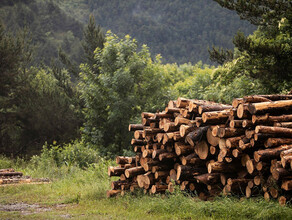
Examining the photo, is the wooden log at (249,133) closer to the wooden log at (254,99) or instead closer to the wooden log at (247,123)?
the wooden log at (247,123)

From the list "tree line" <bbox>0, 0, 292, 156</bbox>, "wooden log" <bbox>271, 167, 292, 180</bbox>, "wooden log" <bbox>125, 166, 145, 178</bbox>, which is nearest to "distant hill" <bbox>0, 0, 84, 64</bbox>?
"tree line" <bbox>0, 0, 292, 156</bbox>

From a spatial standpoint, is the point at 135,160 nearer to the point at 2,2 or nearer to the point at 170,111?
the point at 170,111

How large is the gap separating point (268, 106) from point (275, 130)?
0.52m

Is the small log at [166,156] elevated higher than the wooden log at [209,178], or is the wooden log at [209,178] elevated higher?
the small log at [166,156]


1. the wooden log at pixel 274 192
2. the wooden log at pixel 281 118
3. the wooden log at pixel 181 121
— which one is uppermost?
the wooden log at pixel 281 118

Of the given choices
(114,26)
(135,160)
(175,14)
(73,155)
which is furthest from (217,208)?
(175,14)

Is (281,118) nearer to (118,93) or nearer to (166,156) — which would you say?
(166,156)

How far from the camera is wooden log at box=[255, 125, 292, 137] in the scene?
679 cm

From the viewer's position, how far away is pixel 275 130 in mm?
6879

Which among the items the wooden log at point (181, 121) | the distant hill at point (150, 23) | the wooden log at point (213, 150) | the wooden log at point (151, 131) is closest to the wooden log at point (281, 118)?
the wooden log at point (213, 150)

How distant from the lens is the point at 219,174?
769 centimetres

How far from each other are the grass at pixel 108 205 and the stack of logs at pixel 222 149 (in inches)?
13.2

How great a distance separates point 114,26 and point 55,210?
85.5m

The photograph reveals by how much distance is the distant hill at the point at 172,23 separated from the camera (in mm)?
87500
